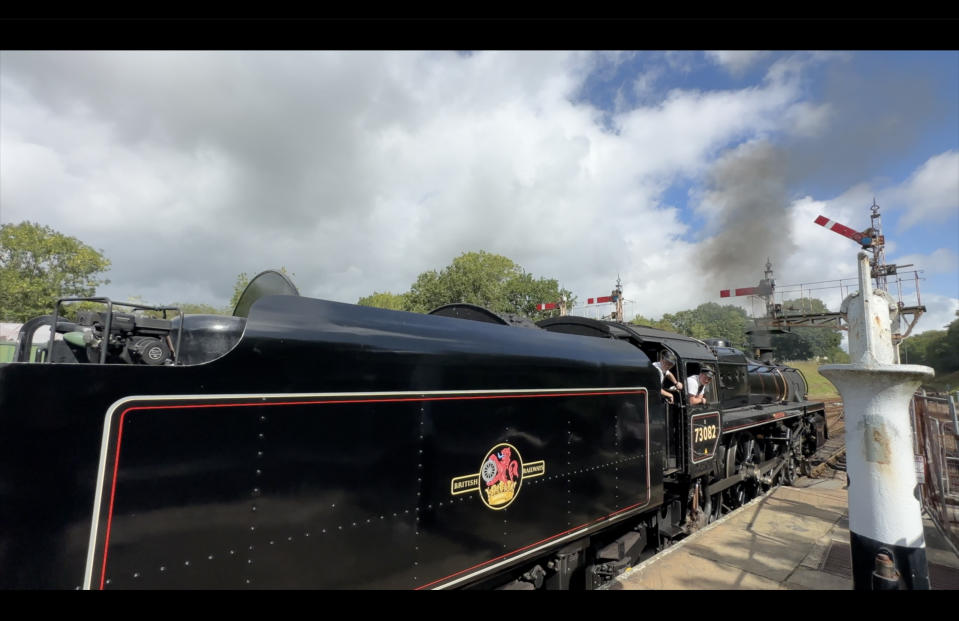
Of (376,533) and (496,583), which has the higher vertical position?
(376,533)

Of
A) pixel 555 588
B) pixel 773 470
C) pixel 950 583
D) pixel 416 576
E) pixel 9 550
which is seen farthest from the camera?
pixel 773 470

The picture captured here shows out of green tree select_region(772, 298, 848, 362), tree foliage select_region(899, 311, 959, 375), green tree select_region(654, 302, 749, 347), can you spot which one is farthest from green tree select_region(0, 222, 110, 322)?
green tree select_region(654, 302, 749, 347)

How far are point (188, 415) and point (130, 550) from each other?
1.57ft

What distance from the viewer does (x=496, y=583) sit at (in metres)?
3.35

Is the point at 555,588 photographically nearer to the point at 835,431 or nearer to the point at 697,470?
the point at 697,470

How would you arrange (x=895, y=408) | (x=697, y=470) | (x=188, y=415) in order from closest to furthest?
(x=188, y=415) → (x=895, y=408) → (x=697, y=470)

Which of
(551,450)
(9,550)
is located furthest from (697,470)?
(9,550)

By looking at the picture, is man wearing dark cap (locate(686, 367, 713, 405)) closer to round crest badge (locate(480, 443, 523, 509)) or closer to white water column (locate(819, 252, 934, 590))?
white water column (locate(819, 252, 934, 590))

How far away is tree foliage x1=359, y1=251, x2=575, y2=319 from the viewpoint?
32750mm

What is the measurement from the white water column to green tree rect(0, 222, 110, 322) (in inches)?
1092

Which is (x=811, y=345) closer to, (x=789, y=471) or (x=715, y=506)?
(x=789, y=471)

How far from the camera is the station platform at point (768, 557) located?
4008 mm

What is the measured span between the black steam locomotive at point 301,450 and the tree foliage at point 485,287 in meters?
28.4

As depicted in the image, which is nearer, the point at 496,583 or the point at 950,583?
the point at 496,583
